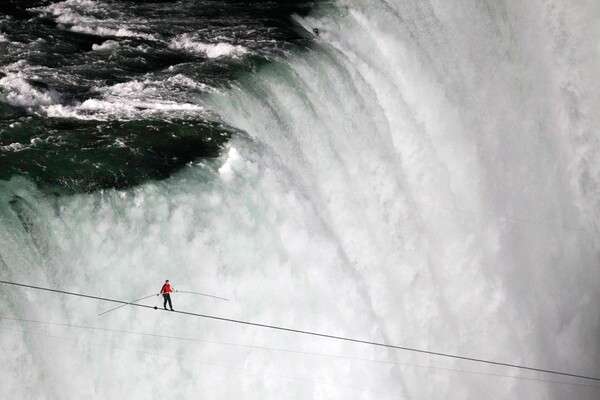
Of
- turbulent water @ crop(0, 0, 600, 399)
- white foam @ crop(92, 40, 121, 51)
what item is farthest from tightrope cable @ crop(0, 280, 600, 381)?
white foam @ crop(92, 40, 121, 51)

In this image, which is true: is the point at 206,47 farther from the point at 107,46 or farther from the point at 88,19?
the point at 88,19

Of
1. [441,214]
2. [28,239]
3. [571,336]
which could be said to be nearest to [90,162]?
[28,239]

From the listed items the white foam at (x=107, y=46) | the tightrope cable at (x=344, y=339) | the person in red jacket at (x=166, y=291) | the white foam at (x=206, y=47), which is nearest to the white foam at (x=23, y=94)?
the white foam at (x=107, y=46)

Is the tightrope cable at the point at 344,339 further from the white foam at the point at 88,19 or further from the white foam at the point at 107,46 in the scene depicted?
the white foam at the point at 88,19

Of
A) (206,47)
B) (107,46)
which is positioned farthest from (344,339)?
(107,46)

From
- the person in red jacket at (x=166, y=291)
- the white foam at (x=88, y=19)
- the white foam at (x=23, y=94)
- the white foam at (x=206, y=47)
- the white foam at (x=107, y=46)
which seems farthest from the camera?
the white foam at (x=88, y=19)

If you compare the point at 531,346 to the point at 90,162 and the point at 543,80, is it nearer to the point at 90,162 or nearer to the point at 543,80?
the point at 543,80
